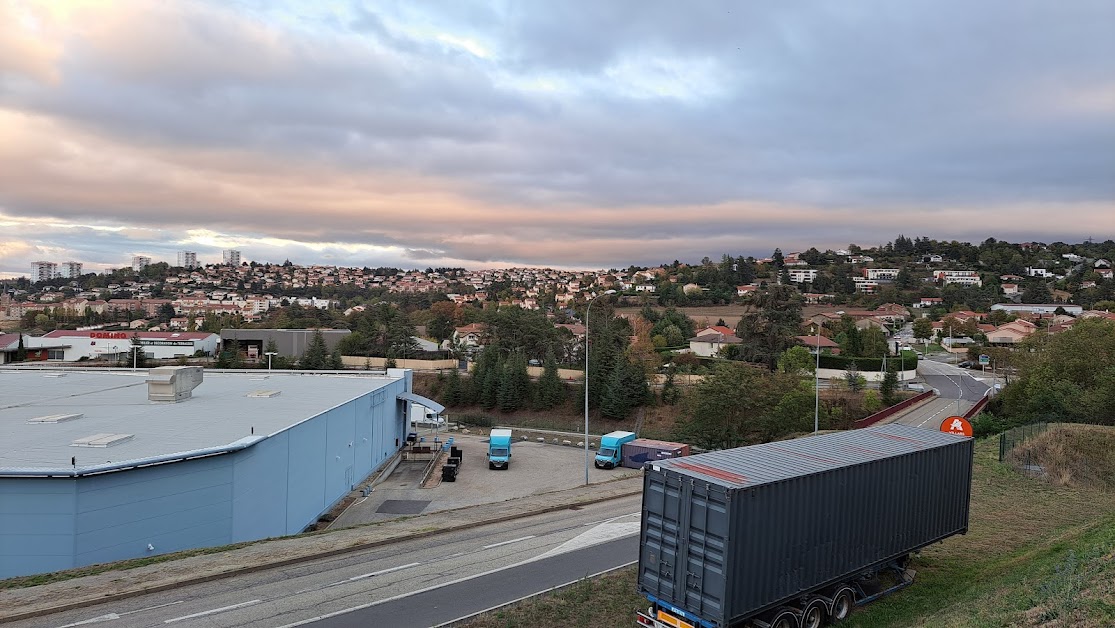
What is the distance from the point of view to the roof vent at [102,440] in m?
19.3

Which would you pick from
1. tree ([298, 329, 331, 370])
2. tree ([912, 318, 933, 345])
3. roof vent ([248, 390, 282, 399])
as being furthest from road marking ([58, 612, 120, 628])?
tree ([912, 318, 933, 345])

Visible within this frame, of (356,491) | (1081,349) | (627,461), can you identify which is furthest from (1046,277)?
(356,491)

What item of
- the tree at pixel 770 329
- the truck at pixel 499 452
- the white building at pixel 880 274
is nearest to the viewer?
the truck at pixel 499 452

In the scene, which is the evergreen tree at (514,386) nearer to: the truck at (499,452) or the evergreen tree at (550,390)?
the evergreen tree at (550,390)

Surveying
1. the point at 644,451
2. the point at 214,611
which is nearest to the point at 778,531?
the point at 214,611

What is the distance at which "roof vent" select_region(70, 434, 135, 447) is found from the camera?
758 inches

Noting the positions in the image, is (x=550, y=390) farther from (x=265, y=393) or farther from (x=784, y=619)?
(x=784, y=619)

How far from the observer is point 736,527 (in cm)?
909

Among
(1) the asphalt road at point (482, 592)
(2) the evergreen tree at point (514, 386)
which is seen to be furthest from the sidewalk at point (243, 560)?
(2) the evergreen tree at point (514, 386)

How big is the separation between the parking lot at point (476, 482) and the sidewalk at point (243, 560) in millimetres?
7504

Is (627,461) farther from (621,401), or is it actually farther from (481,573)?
(481,573)

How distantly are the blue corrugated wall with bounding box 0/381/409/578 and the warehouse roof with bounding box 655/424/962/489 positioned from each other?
1453 cm

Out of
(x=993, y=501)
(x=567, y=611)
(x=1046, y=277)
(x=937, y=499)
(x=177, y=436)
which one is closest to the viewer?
(x=567, y=611)

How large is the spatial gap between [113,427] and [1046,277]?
213m
